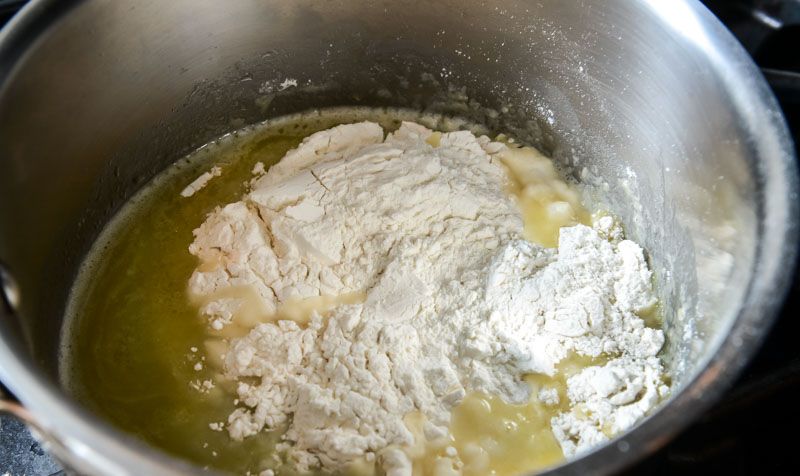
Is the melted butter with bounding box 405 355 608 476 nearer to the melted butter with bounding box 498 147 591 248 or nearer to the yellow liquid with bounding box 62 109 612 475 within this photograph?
the yellow liquid with bounding box 62 109 612 475

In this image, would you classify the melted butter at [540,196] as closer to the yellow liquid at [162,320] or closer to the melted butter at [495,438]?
the yellow liquid at [162,320]

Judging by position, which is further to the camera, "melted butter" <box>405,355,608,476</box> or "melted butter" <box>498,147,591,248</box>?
"melted butter" <box>498,147,591,248</box>

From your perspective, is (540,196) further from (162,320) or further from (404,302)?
(162,320)

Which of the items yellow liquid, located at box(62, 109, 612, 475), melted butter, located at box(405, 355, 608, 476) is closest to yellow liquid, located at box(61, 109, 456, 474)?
yellow liquid, located at box(62, 109, 612, 475)

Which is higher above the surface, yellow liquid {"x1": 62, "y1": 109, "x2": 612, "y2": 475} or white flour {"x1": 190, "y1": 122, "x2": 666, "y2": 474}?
white flour {"x1": 190, "y1": 122, "x2": 666, "y2": 474}

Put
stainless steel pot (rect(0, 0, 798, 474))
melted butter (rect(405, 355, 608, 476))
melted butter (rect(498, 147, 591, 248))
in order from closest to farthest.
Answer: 1. stainless steel pot (rect(0, 0, 798, 474))
2. melted butter (rect(405, 355, 608, 476))
3. melted butter (rect(498, 147, 591, 248))

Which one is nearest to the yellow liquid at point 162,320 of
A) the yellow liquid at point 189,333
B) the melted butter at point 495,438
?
the yellow liquid at point 189,333

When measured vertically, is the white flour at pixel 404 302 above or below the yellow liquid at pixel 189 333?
above
